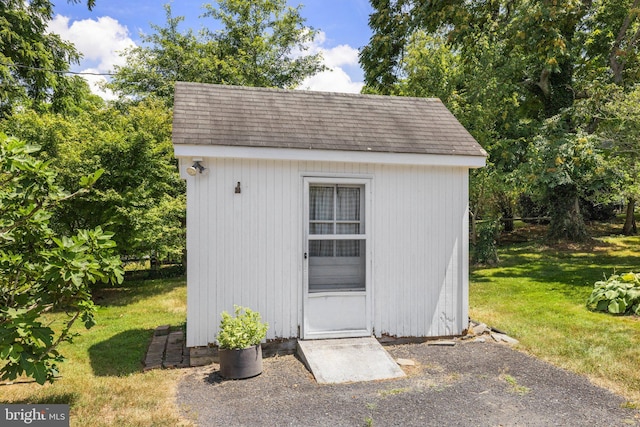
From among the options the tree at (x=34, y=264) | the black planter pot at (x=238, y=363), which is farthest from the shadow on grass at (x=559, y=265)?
the tree at (x=34, y=264)

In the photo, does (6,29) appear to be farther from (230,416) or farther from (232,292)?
(230,416)

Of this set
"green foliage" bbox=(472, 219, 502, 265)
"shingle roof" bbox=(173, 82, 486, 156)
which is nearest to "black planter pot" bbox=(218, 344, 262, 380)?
"shingle roof" bbox=(173, 82, 486, 156)

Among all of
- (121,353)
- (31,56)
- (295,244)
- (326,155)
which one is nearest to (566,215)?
(326,155)

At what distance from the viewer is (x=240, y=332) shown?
4785mm

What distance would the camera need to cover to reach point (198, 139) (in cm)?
517

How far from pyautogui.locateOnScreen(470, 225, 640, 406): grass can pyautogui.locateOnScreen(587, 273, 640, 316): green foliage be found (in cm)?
22

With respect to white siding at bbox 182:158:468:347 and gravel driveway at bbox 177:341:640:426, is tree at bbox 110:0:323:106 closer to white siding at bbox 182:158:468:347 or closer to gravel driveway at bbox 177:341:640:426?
white siding at bbox 182:158:468:347

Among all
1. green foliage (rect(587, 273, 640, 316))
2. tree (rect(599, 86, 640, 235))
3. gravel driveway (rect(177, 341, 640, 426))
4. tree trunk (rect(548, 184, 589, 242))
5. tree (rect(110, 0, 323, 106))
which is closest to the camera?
gravel driveway (rect(177, 341, 640, 426))

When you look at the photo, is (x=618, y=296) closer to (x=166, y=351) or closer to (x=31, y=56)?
(x=166, y=351)

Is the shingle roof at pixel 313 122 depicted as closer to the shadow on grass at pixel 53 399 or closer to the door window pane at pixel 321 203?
the door window pane at pixel 321 203

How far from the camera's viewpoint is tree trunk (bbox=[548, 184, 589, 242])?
640 inches

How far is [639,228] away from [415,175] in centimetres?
2081

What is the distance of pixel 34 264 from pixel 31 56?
463 inches

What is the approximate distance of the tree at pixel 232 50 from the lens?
64.1 feet
